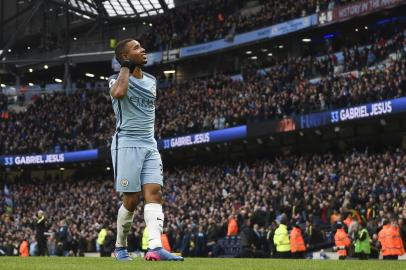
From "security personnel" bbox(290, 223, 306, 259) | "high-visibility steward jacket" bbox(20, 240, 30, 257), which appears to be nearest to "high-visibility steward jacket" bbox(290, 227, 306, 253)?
"security personnel" bbox(290, 223, 306, 259)

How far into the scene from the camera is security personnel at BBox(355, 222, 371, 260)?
68.5ft

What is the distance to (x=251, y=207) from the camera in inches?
1216

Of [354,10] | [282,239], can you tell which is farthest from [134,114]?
[354,10]

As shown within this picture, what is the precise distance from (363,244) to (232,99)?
922 inches

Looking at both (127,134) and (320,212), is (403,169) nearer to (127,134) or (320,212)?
(320,212)

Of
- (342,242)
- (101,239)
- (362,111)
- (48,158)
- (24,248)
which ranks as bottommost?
(342,242)

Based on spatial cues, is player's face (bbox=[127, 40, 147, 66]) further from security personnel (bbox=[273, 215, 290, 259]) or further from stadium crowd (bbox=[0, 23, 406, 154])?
stadium crowd (bbox=[0, 23, 406, 154])

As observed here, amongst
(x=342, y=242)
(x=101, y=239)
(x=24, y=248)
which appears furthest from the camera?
(x=24, y=248)

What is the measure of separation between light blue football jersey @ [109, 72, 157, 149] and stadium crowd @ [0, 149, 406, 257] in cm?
1373

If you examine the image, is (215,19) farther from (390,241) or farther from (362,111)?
(390,241)

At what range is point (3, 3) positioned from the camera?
72500 mm

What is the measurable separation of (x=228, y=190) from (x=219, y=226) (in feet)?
21.0

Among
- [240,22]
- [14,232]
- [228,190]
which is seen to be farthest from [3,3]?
[228,190]

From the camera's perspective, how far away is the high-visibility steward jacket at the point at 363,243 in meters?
20.9
